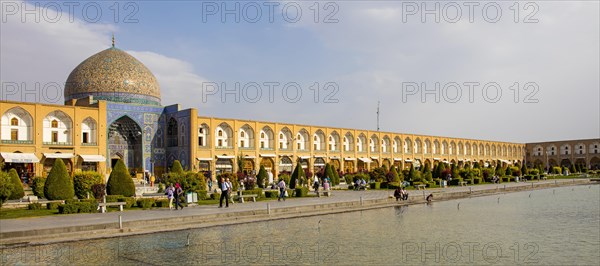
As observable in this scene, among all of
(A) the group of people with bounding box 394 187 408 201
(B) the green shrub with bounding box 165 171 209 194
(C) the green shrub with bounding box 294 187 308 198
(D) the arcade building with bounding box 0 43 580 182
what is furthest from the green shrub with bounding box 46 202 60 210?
(D) the arcade building with bounding box 0 43 580 182

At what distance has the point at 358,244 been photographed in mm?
10461

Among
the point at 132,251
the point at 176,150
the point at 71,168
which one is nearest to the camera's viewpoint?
the point at 132,251

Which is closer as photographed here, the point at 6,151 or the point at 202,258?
the point at 202,258

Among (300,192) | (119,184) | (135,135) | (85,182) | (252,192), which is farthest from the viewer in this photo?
(135,135)

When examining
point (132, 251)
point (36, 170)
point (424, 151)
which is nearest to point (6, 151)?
point (36, 170)

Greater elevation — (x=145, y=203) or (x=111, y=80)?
(x=111, y=80)

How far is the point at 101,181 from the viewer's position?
1997cm

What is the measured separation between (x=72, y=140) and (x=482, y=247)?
30218 mm

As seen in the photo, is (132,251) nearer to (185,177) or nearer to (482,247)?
(482,247)

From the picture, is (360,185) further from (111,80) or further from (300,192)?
(111,80)

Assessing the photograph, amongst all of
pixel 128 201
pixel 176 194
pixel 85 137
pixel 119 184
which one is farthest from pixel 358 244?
pixel 85 137

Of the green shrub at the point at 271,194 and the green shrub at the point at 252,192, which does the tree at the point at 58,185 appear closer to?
the green shrub at the point at 252,192

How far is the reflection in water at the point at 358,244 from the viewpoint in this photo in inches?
354

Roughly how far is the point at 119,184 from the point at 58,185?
233 centimetres
